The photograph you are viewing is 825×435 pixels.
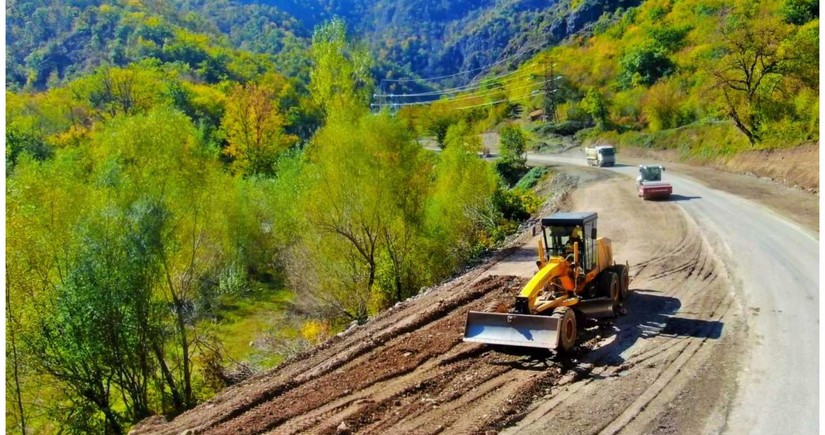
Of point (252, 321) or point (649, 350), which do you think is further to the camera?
point (252, 321)

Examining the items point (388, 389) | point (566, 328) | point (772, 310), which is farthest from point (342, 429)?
point (772, 310)

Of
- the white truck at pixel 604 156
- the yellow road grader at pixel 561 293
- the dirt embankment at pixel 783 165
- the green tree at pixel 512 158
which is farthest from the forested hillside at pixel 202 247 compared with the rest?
the dirt embankment at pixel 783 165

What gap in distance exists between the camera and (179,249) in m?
19.4

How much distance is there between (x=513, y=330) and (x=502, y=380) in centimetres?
106

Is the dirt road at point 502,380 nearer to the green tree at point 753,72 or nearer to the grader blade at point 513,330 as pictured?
the grader blade at point 513,330

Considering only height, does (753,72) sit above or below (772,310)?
above

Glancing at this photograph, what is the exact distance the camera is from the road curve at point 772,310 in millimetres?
9242

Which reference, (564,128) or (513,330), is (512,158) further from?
(513,330)

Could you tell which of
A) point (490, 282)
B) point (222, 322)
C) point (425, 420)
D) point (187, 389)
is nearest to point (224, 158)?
point (222, 322)

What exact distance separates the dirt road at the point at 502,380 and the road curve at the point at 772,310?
1.17 feet

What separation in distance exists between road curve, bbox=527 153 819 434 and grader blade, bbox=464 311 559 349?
3149 mm

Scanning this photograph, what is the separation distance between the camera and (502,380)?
1077cm

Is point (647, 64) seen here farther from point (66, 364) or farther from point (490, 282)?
point (66, 364)

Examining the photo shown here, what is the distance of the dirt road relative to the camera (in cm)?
944
